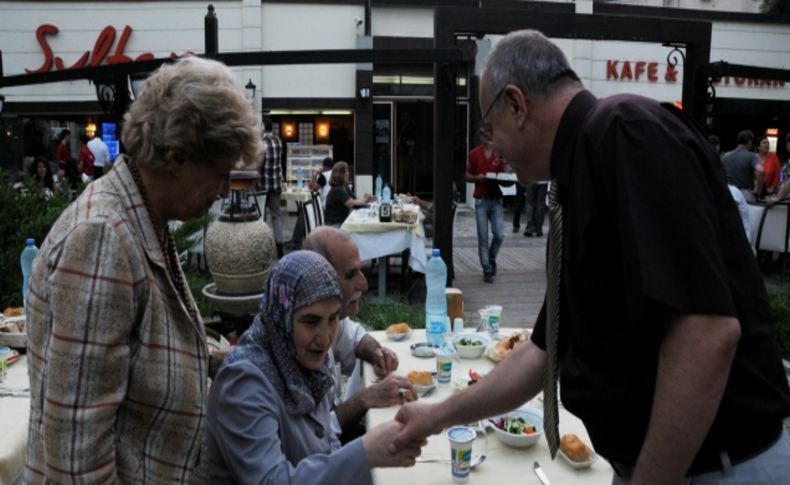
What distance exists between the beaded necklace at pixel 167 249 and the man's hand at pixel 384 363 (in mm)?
1595

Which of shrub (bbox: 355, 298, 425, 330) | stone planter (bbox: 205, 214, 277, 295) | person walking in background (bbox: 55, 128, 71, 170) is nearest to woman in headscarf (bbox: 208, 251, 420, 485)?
stone planter (bbox: 205, 214, 277, 295)

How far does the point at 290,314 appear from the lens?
7.49 feet

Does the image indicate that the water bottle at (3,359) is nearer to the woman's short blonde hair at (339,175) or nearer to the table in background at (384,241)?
the table in background at (384,241)

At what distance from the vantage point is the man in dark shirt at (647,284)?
1.22 meters

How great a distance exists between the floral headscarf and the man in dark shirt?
2.89ft

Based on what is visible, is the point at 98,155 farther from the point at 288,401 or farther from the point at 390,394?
the point at 288,401

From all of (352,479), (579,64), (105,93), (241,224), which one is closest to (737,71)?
(241,224)

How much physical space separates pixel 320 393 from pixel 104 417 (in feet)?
3.24

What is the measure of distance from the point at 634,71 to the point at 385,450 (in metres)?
19.1

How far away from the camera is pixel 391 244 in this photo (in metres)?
8.39

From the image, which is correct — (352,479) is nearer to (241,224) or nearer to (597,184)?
(597,184)

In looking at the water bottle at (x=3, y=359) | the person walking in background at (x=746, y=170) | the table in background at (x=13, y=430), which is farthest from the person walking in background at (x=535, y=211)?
the table in background at (x=13, y=430)

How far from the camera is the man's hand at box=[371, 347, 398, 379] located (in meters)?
3.33

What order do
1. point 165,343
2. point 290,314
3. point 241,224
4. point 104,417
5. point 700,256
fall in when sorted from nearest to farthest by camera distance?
1. point 700,256
2. point 104,417
3. point 165,343
4. point 290,314
5. point 241,224
